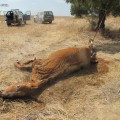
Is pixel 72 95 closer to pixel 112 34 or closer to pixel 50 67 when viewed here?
pixel 50 67

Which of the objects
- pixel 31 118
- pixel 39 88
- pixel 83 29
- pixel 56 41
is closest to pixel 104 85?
pixel 39 88

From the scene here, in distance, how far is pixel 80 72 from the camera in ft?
29.1

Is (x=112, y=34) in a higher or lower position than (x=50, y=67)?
lower

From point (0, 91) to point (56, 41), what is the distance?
27.4ft

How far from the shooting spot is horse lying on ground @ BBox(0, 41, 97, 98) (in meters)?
6.80

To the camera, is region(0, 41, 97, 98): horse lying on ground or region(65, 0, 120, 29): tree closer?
region(0, 41, 97, 98): horse lying on ground

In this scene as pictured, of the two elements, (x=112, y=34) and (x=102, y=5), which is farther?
(x=112, y=34)

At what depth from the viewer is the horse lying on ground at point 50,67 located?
6.80 metres

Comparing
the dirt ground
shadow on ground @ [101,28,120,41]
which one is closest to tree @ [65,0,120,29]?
shadow on ground @ [101,28,120,41]

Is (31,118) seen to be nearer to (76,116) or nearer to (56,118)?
(56,118)

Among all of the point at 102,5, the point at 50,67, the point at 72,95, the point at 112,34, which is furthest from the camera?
the point at 112,34

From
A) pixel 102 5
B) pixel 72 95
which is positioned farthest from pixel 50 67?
pixel 102 5

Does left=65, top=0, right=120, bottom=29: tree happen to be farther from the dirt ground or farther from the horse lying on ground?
the horse lying on ground

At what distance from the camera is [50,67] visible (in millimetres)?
7891
